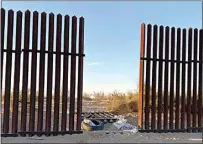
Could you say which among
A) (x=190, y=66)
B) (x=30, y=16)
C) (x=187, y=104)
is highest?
(x=30, y=16)

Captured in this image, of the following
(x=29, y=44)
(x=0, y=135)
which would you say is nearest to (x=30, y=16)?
(x=29, y=44)

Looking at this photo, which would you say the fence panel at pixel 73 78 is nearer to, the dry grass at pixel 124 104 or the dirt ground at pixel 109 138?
the dirt ground at pixel 109 138

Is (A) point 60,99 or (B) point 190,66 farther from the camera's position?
(B) point 190,66

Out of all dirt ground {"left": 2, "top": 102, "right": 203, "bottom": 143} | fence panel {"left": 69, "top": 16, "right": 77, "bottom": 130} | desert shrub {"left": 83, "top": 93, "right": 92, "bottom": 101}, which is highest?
fence panel {"left": 69, "top": 16, "right": 77, "bottom": 130}

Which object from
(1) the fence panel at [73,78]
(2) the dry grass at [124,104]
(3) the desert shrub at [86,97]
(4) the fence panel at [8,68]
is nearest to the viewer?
(4) the fence panel at [8,68]

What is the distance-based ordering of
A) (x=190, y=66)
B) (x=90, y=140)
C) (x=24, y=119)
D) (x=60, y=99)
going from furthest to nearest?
(x=190, y=66) < (x=60, y=99) < (x=24, y=119) < (x=90, y=140)

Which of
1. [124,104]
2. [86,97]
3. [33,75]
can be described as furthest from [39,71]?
[86,97]

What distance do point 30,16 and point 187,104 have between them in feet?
16.2

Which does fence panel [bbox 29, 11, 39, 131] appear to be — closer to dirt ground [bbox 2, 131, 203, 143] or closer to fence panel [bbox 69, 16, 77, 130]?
dirt ground [bbox 2, 131, 203, 143]

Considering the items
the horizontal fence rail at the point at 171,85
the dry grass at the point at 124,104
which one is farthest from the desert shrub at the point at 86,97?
the horizontal fence rail at the point at 171,85

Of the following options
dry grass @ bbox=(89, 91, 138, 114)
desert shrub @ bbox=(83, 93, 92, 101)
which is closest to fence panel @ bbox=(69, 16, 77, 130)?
dry grass @ bbox=(89, 91, 138, 114)

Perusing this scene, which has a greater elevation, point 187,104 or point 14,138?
point 187,104

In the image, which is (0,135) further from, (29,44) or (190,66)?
(190,66)

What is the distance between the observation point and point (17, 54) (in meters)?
8.28
